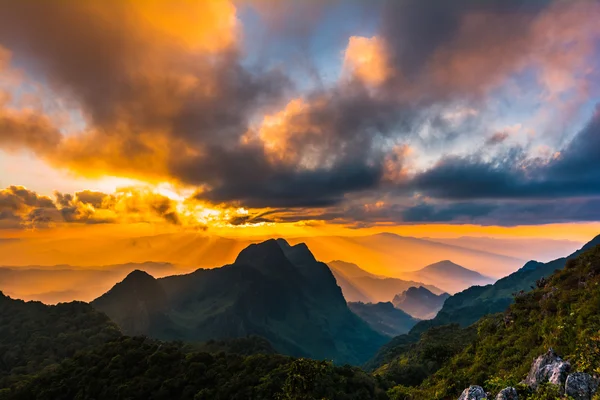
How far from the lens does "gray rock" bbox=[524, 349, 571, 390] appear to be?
23.9 m

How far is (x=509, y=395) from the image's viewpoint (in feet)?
79.8

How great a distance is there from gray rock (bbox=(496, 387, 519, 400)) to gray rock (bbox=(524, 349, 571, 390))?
2088mm

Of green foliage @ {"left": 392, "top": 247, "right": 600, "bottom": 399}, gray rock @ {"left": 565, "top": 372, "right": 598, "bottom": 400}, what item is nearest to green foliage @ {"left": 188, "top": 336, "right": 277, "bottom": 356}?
green foliage @ {"left": 392, "top": 247, "right": 600, "bottom": 399}

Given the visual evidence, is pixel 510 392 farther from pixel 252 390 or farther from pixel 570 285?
pixel 252 390

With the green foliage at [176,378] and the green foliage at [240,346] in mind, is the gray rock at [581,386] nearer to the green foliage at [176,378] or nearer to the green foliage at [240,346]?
the green foliage at [176,378]

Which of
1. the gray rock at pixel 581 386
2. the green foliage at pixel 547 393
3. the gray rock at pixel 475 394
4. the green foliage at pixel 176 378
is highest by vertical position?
the gray rock at pixel 581 386

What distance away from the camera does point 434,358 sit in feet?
288

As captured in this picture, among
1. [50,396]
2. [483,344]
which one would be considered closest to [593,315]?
[483,344]

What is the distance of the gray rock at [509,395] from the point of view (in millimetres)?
24125

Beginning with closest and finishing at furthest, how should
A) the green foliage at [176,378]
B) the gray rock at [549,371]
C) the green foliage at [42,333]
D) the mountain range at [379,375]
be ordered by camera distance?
the gray rock at [549,371], the mountain range at [379,375], the green foliage at [176,378], the green foliage at [42,333]

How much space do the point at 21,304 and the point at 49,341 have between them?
58242 mm

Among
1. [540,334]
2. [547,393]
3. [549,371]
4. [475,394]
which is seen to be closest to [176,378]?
[475,394]

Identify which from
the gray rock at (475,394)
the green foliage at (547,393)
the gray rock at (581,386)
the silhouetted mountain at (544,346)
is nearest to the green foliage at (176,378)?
the silhouetted mountain at (544,346)

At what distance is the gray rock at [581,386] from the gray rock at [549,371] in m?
1.02
